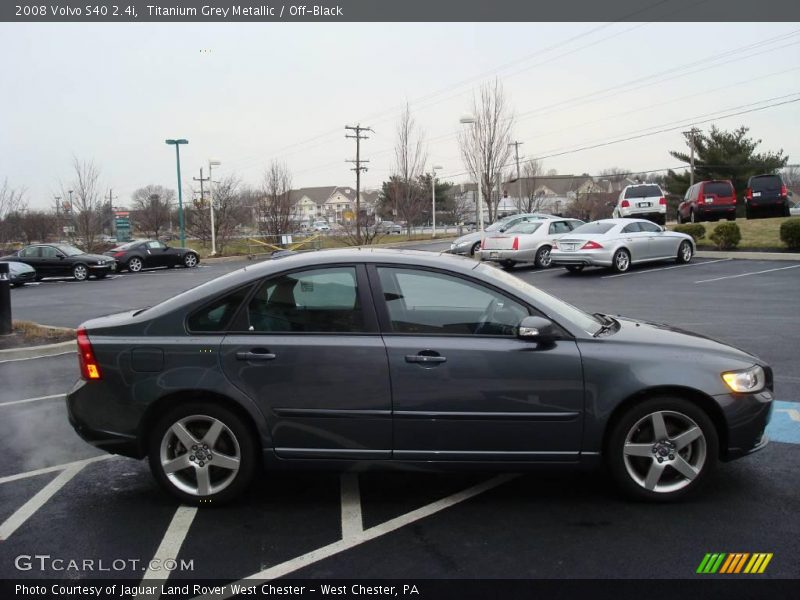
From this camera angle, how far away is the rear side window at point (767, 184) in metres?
25.9

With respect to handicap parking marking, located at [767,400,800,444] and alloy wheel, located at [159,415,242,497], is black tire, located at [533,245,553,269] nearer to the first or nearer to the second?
handicap parking marking, located at [767,400,800,444]

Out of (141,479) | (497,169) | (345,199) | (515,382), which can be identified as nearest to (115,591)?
(141,479)

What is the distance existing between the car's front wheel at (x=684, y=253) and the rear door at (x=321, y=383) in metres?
18.0

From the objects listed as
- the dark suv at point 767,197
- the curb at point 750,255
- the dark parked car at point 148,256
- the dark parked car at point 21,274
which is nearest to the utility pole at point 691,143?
the dark suv at point 767,197

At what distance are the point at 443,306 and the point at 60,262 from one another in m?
26.2

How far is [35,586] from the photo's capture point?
335cm

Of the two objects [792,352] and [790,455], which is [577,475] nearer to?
[790,455]

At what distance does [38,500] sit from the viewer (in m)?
4.41

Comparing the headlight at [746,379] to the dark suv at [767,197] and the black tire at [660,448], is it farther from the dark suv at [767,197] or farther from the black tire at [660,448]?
the dark suv at [767,197]

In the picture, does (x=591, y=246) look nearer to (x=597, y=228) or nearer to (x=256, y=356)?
(x=597, y=228)

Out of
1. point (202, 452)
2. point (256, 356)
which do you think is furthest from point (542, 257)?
point (202, 452)

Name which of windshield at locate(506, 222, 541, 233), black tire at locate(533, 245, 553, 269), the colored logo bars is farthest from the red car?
the colored logo bars

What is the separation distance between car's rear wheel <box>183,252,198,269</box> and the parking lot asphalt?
27.7 metres

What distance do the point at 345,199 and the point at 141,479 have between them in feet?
443
